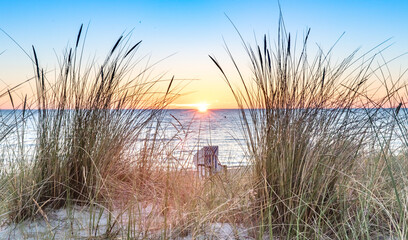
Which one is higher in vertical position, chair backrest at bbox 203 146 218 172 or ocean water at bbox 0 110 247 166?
ocean water at bbox 0 110 247 166

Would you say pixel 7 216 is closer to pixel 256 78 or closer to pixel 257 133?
pixel 257 133

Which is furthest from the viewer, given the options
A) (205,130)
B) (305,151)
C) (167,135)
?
(205,130)

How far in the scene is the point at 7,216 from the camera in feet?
6.33

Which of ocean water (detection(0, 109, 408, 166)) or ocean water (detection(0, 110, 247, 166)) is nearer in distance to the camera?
ocean water (detection(0, 109, 408, 166))

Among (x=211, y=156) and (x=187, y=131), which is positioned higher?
(x=187, y=131)

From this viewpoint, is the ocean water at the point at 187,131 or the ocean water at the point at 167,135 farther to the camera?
the ocean water at the point at 167,135

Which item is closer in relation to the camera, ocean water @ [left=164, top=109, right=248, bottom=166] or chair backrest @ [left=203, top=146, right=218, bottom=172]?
ocean water @ [left=164, top=109, right=248, bottom=166]

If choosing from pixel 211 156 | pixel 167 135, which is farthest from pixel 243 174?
pixel 167 135

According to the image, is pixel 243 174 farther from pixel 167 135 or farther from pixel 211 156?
pixel 167 135

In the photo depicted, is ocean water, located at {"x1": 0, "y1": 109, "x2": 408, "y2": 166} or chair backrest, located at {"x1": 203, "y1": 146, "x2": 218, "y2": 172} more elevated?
ocean water, located at {"x1": 0, "y1": 109, "x2": 408, "y2": 166}

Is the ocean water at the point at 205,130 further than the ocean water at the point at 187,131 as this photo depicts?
Yes

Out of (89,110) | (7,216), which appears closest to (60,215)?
(7,216)

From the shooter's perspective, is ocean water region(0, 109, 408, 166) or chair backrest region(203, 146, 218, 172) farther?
chair backrest region(203, 146, 218, 172)

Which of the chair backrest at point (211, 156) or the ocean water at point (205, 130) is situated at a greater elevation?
the ocean water at point (205, 130)
